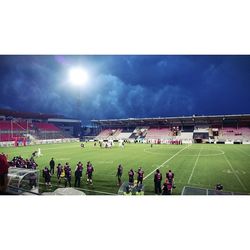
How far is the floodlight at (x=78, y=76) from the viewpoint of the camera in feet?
41.9

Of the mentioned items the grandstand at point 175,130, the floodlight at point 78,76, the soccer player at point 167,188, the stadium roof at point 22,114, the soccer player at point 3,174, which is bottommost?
the soccer player at point 167,188

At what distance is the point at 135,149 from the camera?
25891 millimetres

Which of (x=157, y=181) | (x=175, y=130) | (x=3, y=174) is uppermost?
(x=175, y=130)

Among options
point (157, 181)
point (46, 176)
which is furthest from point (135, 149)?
point (157, 181)

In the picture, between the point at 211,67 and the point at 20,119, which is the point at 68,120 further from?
the point at 211,67

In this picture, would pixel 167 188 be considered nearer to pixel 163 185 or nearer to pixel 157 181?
pixel 163 185

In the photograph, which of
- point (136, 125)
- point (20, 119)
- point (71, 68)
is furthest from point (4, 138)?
point (71, 68)

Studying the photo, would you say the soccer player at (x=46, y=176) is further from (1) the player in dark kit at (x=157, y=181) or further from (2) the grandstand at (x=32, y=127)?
(2) the grandstand at (x=32, y=127)

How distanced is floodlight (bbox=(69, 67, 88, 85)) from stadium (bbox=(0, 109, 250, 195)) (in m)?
5.20

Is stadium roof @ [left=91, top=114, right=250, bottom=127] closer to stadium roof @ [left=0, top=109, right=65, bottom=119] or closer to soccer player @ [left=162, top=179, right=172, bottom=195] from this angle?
stadium roof @ [left=0, top=109, right=65, bottom=119]

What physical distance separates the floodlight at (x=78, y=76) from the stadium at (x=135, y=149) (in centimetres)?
520

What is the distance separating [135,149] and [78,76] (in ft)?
46.0

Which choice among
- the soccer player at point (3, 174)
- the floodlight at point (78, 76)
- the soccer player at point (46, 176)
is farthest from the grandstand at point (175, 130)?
the soccer player at point (3, 174)

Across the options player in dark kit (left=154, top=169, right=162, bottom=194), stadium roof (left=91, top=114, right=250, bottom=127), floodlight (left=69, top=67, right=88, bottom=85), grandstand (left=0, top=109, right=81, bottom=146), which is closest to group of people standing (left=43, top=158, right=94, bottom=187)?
player in dark kit (left=154, top=169, right=162, bottom=194)
